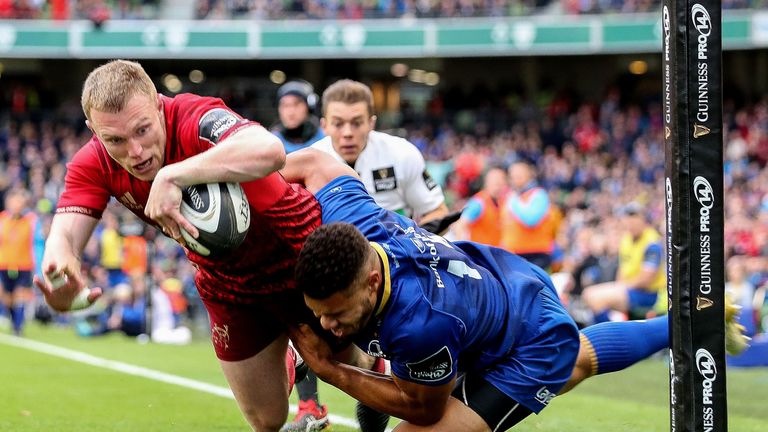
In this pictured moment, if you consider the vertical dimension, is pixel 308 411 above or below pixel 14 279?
above

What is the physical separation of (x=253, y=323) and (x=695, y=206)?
2201 mm

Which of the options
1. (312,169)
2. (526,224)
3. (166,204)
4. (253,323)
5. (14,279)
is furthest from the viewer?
(14,279)

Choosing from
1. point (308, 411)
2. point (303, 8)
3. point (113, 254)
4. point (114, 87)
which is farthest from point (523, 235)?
point (303, 8)

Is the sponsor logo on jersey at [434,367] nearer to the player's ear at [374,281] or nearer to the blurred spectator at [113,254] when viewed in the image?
the player's ear at [374,281]

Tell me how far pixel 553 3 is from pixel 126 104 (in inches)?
1120

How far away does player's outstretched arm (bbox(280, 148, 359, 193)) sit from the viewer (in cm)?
522

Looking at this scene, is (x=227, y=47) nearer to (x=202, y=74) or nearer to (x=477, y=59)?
(x=202, y=74)

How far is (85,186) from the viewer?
16.1 feet

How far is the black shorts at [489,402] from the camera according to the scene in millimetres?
5062

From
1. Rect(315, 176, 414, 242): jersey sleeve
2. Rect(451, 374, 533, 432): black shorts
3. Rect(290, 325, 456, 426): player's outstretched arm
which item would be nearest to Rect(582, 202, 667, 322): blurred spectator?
Rect(451, 374, 533, 432): black shorts

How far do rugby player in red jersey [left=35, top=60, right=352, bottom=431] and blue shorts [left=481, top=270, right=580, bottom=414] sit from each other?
0.95 m

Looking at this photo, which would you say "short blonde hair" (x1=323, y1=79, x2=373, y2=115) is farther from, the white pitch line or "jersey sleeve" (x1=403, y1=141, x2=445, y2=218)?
the white pitch line

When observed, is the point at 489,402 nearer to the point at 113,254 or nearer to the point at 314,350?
the point at 314,350

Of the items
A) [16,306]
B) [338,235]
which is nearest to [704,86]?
[338,235]
